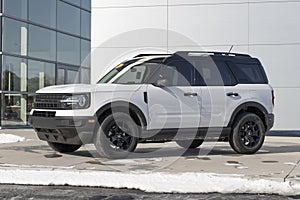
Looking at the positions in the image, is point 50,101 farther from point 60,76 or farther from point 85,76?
point 60,76

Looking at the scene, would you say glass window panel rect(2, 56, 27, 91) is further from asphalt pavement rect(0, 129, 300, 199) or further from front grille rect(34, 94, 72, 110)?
front grille rect(34, 94, 72, 110)

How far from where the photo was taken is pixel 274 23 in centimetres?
1577

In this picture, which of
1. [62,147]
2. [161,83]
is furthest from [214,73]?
[62,147]

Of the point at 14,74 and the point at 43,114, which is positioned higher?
the point at 14,74

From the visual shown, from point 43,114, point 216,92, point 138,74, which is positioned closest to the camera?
point 43,114

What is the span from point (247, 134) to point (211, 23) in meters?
6.91

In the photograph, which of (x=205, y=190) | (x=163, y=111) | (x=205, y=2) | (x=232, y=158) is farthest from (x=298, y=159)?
(x=205, y=2)

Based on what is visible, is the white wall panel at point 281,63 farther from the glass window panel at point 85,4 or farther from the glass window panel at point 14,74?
the glass window panel at point 85,4

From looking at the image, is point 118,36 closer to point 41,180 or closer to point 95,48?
point 95,48

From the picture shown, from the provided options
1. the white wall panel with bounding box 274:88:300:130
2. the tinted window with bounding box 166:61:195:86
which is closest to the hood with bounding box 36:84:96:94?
the tinted window with bounding box 166:61:195:86

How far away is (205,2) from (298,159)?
324 inches

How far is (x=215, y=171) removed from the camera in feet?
24.6

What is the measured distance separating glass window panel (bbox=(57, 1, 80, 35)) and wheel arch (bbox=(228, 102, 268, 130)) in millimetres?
13094

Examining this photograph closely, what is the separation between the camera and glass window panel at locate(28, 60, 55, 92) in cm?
1905
